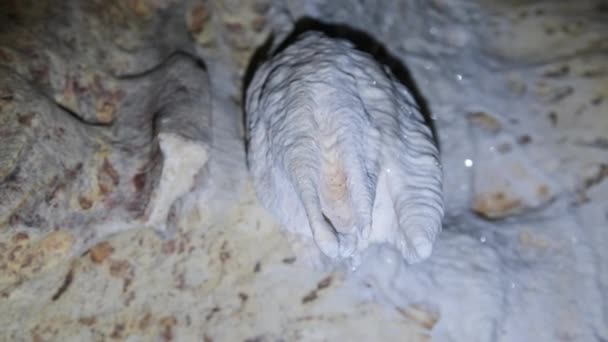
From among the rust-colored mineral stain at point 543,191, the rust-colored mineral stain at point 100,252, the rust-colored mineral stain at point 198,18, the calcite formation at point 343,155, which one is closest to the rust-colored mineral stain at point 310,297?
the calcite formation at point 343,155

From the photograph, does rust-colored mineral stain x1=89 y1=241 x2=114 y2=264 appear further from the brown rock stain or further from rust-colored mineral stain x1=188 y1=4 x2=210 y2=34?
rust-colored mineral stain x1=188 y1=4 x2=210 y2=34

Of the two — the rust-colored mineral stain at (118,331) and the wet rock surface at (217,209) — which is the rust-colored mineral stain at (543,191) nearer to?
the wet rock surface at (217,209)

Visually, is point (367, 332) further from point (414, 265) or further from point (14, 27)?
point (14, 27)

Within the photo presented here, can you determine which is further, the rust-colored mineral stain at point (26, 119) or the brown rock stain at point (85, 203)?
the brown rock stain at point (85, 203)

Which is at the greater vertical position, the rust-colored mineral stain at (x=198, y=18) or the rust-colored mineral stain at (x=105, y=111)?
the rust-colored mineral stain at (x=198, y=18)

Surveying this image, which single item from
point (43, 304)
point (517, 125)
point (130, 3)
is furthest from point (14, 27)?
point (517, 125)

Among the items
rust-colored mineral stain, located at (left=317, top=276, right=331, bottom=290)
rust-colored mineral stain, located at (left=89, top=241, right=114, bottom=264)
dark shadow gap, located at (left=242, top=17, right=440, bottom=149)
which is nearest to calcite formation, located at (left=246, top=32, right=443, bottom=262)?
rust-colored mineral stain, located at (left=317, top=276, right=331, bottom=290)
